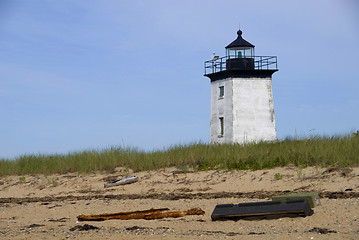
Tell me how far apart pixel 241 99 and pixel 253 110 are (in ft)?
2.80

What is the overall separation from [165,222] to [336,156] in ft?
22.5

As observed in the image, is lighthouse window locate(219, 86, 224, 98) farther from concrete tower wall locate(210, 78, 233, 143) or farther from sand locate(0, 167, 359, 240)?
sand locate(0, 167, 359, 240)

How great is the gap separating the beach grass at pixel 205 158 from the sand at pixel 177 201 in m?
0.46

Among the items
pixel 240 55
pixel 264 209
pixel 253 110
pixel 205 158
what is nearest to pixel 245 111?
pixel 253 110

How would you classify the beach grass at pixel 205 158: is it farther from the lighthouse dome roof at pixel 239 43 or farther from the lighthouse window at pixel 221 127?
the lighthouse dome roof at pixel 239 43

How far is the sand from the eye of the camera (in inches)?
385

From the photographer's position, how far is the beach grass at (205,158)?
16.4 meters

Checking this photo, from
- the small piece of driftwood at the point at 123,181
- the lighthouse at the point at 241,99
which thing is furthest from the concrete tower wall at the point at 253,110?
the small piece of driftwood at the point at 123,181

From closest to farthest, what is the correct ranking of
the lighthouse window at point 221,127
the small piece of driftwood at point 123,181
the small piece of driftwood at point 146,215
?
the small piece of driftwood at point 146,215, the small piece of driftwood at point 123,181, the lighthouse window at point 221,127

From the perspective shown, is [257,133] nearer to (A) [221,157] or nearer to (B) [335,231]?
(A) [221,157]

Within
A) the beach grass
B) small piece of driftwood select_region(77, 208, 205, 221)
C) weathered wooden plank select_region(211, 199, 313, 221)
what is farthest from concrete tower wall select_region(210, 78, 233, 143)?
weathered wooden plank select_region(211, 199, 313, 221)

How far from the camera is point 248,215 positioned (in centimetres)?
1062

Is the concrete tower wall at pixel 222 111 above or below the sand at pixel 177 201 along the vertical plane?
above

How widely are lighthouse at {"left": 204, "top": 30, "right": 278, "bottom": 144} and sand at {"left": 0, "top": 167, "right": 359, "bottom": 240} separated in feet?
34.4
